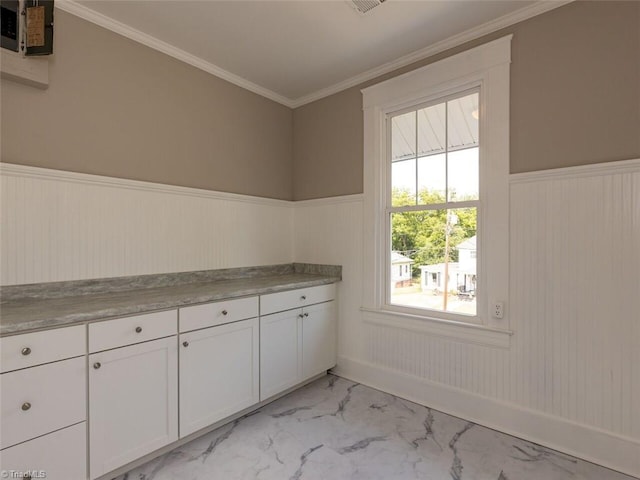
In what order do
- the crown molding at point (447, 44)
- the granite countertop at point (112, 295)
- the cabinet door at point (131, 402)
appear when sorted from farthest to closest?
the crown molding at point (447, 44)
the cabinet door at point (131, 402)
the granite countertop at point (112, 295)

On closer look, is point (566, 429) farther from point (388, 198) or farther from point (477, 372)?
point (388, 198)

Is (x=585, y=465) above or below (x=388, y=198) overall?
below

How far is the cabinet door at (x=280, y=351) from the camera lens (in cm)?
235

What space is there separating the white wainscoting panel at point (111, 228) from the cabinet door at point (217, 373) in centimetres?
74

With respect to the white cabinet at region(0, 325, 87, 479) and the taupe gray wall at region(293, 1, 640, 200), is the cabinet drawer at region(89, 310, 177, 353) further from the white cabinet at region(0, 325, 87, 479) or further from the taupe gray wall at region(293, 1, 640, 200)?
the taupe gray wall at region(293, 1, 640, 200)

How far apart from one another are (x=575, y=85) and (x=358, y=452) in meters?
2.56

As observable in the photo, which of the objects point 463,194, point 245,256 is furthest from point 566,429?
point 245,256

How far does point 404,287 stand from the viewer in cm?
275

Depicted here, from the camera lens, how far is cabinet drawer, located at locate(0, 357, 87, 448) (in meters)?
1.32

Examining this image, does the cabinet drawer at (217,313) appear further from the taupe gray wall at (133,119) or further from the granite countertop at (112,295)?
the taupe gray wall at (133,119)

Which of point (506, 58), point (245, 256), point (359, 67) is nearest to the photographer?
point (506, 58)

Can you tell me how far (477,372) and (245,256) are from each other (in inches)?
82.8

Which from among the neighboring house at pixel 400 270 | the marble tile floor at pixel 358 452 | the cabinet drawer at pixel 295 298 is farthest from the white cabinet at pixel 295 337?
the neighboring house at pixel 400 270

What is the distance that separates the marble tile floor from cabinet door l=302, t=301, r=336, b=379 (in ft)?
1.24
